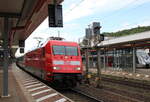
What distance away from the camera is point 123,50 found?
108 ft

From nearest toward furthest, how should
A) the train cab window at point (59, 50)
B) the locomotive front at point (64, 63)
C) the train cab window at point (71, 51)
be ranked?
the locomotive front at point (64, 63) < the train cab window at point (59, 50) < the train cab window at point (71, 51)

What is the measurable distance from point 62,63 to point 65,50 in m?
0.98

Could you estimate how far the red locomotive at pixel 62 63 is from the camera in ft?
44.6

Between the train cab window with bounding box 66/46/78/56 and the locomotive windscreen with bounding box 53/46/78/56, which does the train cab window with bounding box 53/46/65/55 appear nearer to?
the locomotive windscreen with bounding box 53/46/78/56

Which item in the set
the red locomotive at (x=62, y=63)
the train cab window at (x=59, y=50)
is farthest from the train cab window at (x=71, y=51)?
the train cab window at (x=59, y=50)

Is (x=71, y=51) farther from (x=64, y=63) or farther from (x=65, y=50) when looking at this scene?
(x=64, y=63)

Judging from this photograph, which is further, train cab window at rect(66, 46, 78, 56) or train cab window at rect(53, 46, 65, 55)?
train cab window at rect(66, 46, 78, 56)

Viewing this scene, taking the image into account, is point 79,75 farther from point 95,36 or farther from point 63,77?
point 95,36

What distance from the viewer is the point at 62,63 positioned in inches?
547

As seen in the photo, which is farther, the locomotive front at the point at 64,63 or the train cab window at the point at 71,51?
the train cab window at the point at 71,51

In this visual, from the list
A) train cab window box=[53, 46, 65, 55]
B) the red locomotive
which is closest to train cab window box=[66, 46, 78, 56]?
the red locomotive

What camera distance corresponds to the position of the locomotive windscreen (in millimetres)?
14307

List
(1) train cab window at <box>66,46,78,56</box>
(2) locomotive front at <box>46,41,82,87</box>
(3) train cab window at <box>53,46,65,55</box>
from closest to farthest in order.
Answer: (2) locomotive front at <box>46,41,82,87</box> < (3) train cab window at <box>53,46,65,55</box> < (1) train cab window at <box>66,46,78,56</box>

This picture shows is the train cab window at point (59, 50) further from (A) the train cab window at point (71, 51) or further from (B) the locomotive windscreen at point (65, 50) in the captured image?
(A) the train cab window at point (71, 51)
